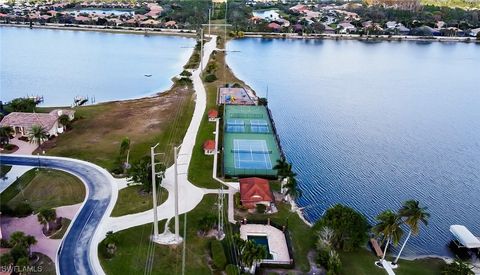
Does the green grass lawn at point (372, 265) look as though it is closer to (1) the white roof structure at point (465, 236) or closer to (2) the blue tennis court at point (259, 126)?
(1) the white roof structure at point (465, 236)

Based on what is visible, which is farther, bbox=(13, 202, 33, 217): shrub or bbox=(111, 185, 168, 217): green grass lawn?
bbox=(111, 185, 168, 217): green grass lawn

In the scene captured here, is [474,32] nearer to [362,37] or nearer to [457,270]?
[362,37]

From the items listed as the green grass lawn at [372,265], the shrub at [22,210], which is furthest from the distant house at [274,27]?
the shrub at [22,210]

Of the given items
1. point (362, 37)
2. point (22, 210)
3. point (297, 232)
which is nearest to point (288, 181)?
point (297, 232)

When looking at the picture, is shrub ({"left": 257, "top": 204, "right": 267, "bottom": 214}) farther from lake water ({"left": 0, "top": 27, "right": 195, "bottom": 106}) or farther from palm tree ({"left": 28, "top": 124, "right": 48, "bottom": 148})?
lake water ({"left": 0, "top": 27, "right": 195, "bottom": 106})

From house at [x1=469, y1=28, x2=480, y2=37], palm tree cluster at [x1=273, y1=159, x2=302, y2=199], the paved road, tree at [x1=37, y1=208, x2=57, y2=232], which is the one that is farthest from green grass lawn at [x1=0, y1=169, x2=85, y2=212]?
house at [x1=469, y1=28, x2=480, y2=37]

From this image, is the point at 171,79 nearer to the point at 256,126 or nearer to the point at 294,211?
the point at 256,126
